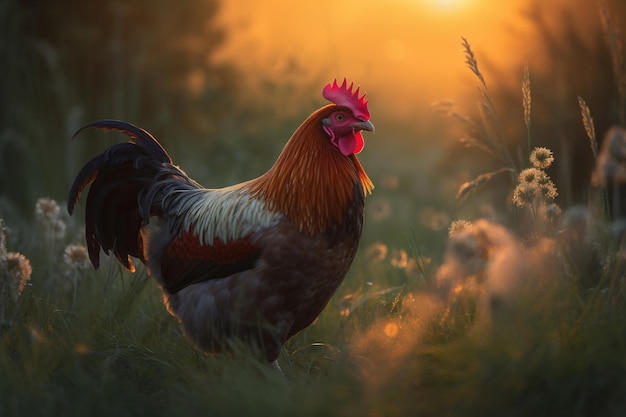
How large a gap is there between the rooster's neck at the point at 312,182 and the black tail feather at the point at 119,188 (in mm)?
905

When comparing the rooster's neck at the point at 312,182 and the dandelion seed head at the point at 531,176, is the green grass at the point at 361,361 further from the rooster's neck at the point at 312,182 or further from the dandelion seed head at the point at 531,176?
the rooster's neck at the point at 312,182

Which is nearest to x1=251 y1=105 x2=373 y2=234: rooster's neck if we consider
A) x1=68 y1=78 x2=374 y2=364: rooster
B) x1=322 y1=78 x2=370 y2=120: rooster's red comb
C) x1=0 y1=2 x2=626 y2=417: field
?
x1=68 y1=78 x2=374 y2=364: rooster

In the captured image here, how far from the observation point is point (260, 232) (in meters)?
3.72

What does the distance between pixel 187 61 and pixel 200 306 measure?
21.3 ft

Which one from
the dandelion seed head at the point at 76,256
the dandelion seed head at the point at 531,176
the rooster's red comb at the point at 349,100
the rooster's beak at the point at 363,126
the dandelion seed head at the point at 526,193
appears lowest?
the dandelion seed head at the point at 76,256

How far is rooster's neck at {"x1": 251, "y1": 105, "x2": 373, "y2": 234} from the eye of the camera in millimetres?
3709

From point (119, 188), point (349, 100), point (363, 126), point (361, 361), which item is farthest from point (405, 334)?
point (119, 188)

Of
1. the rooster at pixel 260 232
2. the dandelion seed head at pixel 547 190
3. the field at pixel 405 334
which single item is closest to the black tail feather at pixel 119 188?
the rooster at pixel 260 232

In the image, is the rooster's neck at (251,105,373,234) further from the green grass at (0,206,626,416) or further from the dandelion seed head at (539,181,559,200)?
the dandelion seed head at (539,181,559,200)

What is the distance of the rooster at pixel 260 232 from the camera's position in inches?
142

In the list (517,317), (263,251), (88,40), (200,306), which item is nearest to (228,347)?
(200,306)

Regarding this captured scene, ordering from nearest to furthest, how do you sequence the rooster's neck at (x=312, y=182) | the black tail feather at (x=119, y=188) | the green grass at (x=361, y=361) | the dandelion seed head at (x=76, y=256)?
the green grass at (x=361, y=361) < the rooster's neck at (x=312, y=182) < the black tail feather at (x=119, y=188) < the dandelion seed head at (x=76, y=256)

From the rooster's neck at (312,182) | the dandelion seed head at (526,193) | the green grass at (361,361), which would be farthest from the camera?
the rooster's neck at (312,182)

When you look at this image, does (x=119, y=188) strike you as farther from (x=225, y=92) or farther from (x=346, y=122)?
(x=225, y=92)
